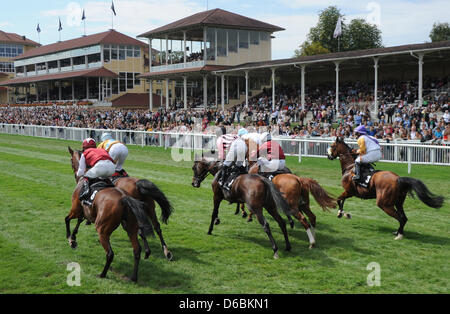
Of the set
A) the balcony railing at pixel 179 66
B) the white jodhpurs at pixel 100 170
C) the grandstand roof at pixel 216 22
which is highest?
the grandstand roof at pixel 216 22

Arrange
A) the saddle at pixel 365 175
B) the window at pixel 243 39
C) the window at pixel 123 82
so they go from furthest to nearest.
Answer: the window at pixel 123 82
the window at pixel 243 39
the saddle at pixel 365 175

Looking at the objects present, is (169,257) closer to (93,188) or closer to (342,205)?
(93,188)

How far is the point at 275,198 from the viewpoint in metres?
6.34

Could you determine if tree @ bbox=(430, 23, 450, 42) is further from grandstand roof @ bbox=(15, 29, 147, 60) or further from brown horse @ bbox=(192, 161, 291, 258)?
brown horse @ bbox=(192, 161, 291, 258)

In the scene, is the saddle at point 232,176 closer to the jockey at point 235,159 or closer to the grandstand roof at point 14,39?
the jockey at point 235,159

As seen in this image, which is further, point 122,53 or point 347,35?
point 347,35

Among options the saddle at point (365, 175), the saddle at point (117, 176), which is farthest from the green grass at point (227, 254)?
the saddle at point (117, 176)

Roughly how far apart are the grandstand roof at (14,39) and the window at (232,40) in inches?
2078

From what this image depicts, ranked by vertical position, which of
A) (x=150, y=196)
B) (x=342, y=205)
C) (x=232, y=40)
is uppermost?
(x=232, y=40)

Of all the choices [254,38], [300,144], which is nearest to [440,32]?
[254,38]

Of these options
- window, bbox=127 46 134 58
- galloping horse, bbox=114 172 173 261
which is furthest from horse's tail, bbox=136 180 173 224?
window, bbox=127 46 134 58

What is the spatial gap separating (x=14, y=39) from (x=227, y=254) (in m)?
80.3

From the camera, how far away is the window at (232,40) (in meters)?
35.8
